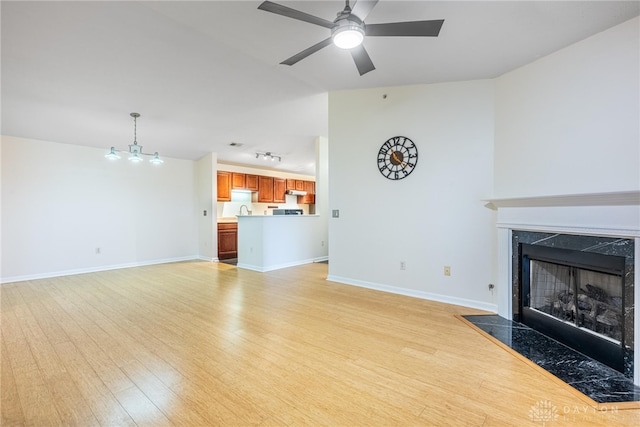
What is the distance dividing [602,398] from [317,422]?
1693mm

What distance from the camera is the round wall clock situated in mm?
3645

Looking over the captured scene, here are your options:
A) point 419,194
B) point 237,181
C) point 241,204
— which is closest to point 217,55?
point 419,194

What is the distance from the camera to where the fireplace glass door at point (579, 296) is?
83.0 inches

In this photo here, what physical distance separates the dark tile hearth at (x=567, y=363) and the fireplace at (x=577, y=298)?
0.09 meters

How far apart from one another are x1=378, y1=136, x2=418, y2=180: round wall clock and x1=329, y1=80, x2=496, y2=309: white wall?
8cm

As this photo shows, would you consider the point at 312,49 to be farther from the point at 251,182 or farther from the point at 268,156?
the point at 251,182

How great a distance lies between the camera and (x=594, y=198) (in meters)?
2.06

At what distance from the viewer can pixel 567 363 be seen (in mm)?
2029

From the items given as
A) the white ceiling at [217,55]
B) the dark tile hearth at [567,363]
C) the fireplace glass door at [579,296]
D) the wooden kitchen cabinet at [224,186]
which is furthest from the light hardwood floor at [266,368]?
the wooden kitchen cabinet at [224,186]

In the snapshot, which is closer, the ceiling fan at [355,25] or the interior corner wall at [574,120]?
the ceiling fan at [355,25]

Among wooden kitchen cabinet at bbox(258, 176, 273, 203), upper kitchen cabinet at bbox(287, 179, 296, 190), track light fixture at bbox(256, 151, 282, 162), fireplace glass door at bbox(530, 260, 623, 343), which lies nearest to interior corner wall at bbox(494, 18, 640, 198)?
fireplace glass door at bbox(530, 260, 623, 343)

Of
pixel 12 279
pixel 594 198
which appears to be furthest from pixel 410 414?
pixel 12 279

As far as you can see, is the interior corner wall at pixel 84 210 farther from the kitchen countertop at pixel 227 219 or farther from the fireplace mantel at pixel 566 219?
the fireplace mantel at pixel 566 219

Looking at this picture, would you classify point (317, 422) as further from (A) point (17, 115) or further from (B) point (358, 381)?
(A) point (17, 115)
